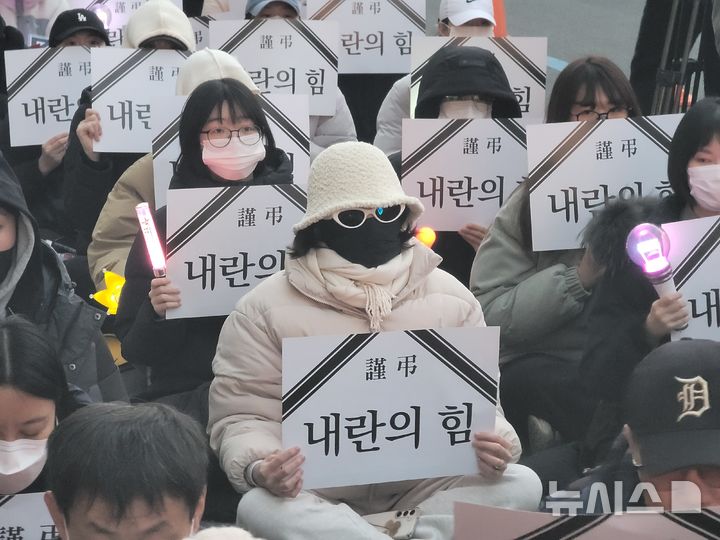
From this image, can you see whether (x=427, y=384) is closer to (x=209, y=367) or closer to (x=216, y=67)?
(x=209, y=367)

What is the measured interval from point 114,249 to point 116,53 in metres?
1.23

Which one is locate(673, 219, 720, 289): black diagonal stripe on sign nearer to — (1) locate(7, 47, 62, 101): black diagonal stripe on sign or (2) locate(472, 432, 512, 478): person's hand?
(2) locate(472, 432, 512, 478): person's hand

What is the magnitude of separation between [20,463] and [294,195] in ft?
5.34

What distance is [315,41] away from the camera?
7.00 metres

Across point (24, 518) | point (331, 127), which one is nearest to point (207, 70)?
point (331, 127)

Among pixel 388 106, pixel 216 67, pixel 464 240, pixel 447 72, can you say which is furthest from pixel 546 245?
pixel 388 106

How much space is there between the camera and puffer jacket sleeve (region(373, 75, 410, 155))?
271 inches

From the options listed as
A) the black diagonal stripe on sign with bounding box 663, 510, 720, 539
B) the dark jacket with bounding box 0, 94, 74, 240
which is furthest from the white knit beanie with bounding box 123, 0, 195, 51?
the black diagonal stripe on sign with bounding box 663, 510, 720, 539

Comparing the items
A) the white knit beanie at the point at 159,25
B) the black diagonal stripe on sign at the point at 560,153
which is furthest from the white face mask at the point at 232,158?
the white knit beanie at the point at 159,25

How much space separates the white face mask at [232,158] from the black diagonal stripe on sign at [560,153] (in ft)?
3.34

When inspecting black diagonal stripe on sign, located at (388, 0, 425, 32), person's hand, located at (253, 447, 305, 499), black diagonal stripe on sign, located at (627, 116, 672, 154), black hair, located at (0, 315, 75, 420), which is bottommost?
person's hand, located at (253, 447, 305, 499)

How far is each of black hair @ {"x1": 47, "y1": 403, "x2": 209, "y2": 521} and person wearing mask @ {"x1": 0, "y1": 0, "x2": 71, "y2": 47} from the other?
5.34 metres

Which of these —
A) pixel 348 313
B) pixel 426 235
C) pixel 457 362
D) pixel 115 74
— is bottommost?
pixel 457 362

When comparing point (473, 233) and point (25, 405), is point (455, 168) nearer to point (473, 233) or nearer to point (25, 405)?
point (473, 233)
